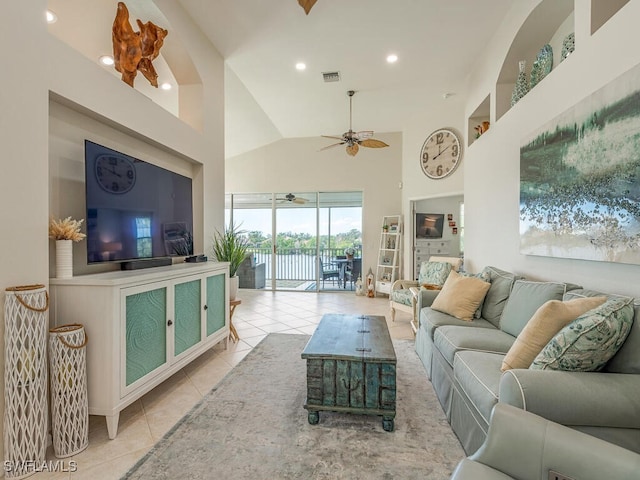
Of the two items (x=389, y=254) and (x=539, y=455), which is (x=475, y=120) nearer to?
(x=389, y=254)

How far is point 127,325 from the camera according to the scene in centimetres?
190

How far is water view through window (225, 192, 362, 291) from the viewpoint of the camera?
21.9 ft

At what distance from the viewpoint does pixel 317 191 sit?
6.64m

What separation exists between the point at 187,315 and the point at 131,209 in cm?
96

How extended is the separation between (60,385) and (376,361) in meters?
1.78

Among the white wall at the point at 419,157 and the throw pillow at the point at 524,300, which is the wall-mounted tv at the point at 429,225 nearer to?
the white wall at the point at 419,157

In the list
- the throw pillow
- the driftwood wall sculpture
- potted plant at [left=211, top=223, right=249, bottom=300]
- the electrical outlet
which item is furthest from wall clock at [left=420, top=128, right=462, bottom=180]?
the electrical outlet

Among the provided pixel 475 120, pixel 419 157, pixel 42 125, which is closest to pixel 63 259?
pixel 42 125

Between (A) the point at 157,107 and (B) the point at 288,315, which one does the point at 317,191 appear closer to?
(B) the point at 288,315

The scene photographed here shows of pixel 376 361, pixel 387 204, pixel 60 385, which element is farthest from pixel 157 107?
pixel 387 204

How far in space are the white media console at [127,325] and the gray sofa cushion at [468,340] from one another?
2.04 metres

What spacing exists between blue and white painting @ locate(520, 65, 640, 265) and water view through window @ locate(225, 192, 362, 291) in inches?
169

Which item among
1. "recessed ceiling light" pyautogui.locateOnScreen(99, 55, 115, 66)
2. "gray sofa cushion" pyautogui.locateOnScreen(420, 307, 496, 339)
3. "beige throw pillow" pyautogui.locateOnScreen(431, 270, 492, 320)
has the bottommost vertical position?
"gray sofa cushion" pyautogui.locateOnScreen(420, 307, 496, 339)

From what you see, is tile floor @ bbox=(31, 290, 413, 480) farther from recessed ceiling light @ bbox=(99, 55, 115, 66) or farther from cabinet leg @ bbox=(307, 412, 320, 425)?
recessed ceiling light @ bbox=(99, 55, 115, 66)
